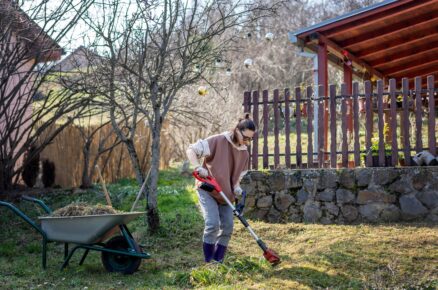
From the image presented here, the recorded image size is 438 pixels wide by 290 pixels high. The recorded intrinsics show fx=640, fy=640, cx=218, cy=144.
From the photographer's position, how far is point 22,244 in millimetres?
8312

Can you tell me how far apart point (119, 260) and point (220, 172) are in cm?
141

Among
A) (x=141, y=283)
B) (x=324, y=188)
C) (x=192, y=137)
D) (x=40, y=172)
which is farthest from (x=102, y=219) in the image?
(x=192, y=137)

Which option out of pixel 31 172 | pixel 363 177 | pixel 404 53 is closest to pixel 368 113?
pixel 363 177

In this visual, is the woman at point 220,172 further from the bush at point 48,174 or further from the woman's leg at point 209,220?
the bush at point 48,174

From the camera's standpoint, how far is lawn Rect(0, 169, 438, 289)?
5.88 meters

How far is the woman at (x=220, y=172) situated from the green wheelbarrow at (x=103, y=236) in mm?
655

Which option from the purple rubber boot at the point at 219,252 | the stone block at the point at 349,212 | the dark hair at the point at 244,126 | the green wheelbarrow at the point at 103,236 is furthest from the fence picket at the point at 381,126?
the green wheelbarrow at the point at 103,236

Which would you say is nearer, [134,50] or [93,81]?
[134,50]

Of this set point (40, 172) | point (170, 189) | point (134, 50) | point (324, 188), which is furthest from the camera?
point (40, 172)

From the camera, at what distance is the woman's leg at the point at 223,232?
6.30 meters

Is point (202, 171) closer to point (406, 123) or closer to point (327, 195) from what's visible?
point (327, 195)

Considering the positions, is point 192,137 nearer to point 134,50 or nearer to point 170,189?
point 170,189

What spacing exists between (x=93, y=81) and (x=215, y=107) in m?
9.53

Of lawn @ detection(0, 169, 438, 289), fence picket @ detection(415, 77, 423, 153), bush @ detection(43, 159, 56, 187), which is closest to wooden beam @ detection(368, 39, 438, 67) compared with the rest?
fence picket @ detection(415, 77, 423, 153)
